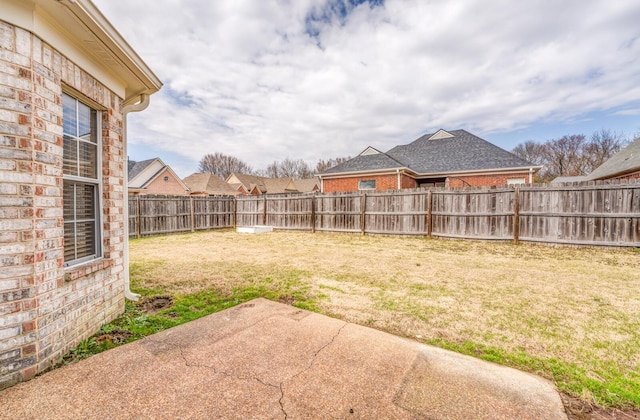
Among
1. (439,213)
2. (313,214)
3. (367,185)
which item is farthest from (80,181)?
(367,185)

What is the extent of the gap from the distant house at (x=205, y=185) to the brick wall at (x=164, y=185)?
2709 millimetres

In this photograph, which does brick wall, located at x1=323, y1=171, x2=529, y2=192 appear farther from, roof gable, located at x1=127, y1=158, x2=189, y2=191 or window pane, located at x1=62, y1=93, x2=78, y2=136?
roof gable, located at x1=127, y1=158, x2=189, y2=191

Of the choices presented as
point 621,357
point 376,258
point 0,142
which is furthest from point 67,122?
point 376,258

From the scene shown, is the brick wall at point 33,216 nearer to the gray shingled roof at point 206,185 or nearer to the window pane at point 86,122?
the window pane at point 86,122

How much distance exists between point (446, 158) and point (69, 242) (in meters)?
18.2

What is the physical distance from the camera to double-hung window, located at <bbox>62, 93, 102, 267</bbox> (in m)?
2.59

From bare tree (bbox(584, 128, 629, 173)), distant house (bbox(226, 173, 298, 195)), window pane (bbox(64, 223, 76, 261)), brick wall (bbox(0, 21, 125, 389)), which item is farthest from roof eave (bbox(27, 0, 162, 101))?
bare tree (bbox(584, 128, 629, 173))

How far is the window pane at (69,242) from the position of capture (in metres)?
2.59

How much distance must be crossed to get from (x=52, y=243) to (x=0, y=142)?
0.83 meters

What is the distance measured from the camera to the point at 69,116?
261 centimetres

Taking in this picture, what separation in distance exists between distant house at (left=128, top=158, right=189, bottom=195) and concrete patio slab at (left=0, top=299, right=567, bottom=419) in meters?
23.7

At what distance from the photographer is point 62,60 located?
7.72 feet

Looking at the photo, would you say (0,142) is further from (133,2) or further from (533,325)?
(533,325)

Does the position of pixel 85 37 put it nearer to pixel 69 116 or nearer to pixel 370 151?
pixel 69 116
